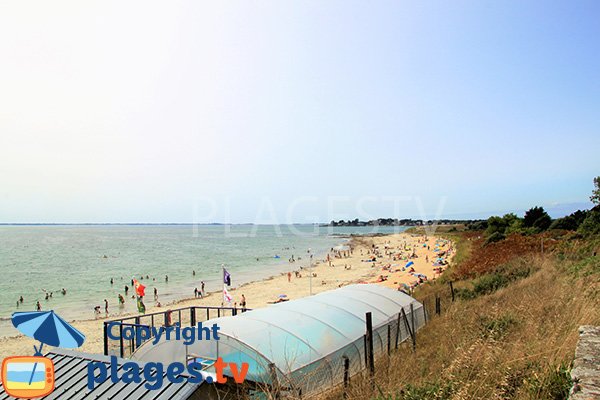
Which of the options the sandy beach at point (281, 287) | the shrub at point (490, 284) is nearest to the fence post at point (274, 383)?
the shrub at point (490, 284)

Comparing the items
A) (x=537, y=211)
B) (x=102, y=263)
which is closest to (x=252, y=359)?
(x=537, y=211)

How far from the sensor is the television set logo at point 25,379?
420cm

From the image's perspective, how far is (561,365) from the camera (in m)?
4.10

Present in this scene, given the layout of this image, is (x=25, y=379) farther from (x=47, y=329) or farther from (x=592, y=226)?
(x=592, y=226)

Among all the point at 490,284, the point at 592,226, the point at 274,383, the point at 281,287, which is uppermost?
the point at 592,226

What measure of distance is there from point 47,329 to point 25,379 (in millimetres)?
2353

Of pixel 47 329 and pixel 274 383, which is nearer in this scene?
pixel 274 383

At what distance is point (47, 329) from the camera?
6363 millimetres

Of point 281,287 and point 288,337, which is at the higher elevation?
point 288,337

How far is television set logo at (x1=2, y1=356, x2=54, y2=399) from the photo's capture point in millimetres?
4195

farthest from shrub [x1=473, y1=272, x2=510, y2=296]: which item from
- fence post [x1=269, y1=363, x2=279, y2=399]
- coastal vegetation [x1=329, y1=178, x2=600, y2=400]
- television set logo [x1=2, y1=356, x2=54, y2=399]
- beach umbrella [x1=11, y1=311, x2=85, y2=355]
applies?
television set logo [x1=2, y1=356, x2=54, y2=399]

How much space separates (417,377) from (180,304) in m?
30.9

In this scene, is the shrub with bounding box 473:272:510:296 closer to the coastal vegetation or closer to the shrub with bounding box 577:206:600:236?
the coastal vegetation

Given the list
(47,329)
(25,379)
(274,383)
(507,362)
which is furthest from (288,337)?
(25,379)
